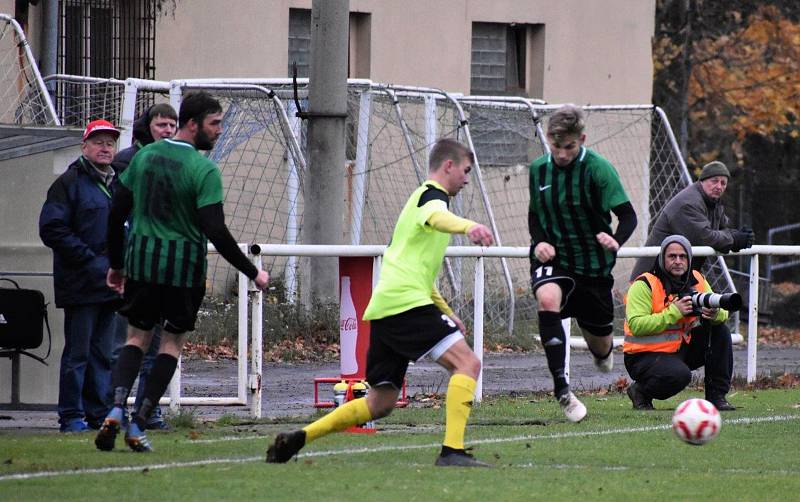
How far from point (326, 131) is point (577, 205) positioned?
20.8ft

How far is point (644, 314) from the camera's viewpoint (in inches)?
468

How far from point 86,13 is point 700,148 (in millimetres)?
18065

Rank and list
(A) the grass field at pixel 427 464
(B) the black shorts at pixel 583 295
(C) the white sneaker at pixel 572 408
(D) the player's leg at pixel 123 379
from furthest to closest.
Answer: (B) the black shorts at pixel 583 295 < (C) the white sneaker at pixel 572 408 < (D) the player's leg at pixel 123 379 < (A) the grass field at pixel 427 464

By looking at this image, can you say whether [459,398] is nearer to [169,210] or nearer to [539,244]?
[539,244]

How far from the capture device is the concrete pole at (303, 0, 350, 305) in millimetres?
15258

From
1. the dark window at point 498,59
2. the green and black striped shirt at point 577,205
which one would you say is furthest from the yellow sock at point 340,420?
the dark window at point 498,59

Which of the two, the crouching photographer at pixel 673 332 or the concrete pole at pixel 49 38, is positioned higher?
the concrete pole at pixel 49 38

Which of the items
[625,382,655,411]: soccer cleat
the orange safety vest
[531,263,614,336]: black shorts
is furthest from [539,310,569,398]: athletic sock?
[625,382,655,411]: soccer cleat

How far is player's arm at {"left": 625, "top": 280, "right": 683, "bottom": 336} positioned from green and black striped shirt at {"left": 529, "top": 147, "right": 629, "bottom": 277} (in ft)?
7.14

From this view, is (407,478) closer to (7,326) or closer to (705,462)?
(705,462)

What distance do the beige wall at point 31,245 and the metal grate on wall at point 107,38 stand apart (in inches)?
371

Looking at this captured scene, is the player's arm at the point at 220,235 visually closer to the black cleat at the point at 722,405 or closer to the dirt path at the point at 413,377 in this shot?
the dirt path at the point at 413,377

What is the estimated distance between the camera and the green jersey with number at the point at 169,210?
8789 millimetres

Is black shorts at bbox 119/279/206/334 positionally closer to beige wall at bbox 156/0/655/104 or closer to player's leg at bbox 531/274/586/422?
player's leg at bbox 531/274/586/422
